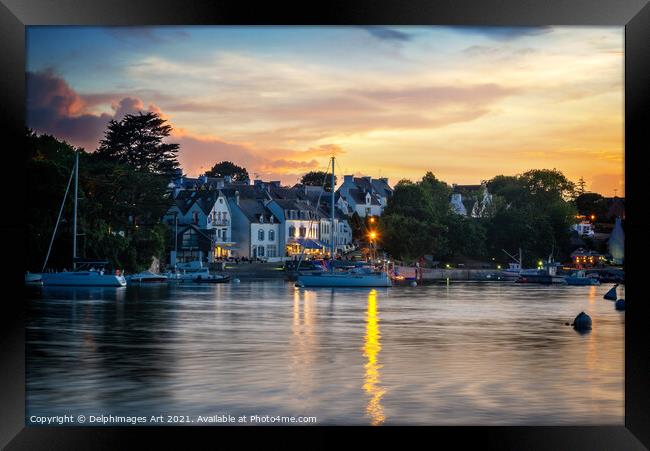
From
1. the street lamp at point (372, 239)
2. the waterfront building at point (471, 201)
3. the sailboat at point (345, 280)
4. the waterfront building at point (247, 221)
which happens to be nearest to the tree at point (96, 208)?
the sailboat at point (345, 280)

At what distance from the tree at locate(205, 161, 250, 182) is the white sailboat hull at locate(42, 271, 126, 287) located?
50.6m

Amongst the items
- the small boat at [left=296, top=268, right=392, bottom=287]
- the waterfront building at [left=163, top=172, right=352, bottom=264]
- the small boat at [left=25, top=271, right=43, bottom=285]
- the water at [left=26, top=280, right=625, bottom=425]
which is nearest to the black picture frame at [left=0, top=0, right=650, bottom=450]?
the water at [left=26, top=280, right=625, bottom=425]

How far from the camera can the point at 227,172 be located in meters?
108

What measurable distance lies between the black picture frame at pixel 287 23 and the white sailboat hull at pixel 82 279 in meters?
46.1

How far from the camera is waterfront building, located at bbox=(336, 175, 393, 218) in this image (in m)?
107

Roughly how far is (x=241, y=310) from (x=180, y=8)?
2922 centimetres

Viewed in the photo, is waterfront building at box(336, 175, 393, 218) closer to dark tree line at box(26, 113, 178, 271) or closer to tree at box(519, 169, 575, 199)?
tree at box(519, 169, 575, 199)

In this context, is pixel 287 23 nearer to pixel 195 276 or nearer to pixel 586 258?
pixel 195 276

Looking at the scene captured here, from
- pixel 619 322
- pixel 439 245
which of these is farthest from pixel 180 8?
pixel 439 245

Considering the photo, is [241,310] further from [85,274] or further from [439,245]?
[439,245]

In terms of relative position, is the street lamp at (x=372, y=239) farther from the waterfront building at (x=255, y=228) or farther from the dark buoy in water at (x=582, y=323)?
the dark buoy in water at (x=582, y=323)

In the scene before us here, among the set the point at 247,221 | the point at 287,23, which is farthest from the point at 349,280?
the point at 287,23

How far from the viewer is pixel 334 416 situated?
1398 cm

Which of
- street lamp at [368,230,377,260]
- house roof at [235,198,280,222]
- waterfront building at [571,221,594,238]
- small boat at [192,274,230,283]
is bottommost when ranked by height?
small boat at [192,274,230,283]
